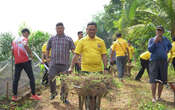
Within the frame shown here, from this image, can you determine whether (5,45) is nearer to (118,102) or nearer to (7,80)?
(7,80)

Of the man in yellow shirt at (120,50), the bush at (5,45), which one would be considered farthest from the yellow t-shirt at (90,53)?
the bush at (5,45)

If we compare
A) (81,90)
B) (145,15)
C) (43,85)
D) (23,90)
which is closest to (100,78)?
(81,90)

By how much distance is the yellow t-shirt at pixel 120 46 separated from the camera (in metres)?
8.21

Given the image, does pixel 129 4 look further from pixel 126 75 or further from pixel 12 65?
pixel 12 65

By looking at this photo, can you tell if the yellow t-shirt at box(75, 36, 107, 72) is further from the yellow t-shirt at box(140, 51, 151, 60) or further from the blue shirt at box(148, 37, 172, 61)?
the yellow t-shirt at box(140, 51, 151, 60)

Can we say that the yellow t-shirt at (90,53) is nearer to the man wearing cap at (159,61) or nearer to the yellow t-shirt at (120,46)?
the man wearing cap at (159,61)

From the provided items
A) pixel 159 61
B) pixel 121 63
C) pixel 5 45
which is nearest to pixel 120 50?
pixel 121 63

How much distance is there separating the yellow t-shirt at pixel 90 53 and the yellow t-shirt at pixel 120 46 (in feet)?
12.3

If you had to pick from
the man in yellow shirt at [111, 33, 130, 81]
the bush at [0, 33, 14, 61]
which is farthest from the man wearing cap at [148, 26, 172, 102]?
the bush at [0, 33, 14, 61]

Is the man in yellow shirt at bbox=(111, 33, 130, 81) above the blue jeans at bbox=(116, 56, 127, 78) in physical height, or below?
above

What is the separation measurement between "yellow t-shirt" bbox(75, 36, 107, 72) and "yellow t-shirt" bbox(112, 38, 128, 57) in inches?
148

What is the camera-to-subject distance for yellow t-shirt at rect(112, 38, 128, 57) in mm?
8211

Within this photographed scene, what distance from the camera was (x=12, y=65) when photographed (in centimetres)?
620

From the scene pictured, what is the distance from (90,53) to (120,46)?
3.97 m
